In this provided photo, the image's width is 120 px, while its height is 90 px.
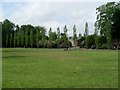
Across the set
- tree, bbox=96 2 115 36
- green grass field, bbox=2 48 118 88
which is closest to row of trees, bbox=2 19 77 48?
tree, bbox=96 2 115 36

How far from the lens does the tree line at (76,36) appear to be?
113 meters

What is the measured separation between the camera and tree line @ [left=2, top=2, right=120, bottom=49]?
370 ft

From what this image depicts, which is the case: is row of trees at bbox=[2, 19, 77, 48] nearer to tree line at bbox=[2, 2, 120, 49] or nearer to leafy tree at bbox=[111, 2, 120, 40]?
tree line at bbox=[2, 2, 120, 49]

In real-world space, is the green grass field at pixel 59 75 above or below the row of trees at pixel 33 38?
below

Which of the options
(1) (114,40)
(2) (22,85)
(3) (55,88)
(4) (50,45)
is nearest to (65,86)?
(3) (55,88)

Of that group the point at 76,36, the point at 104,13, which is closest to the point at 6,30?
the point at 76,36

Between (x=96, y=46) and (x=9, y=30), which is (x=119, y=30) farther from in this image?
(x=9, y=30)

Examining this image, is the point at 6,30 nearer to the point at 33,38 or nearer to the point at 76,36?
the point at 33,38

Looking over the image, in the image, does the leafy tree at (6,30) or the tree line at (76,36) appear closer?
the tree line at (76,36)

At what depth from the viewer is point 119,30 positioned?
111 meters

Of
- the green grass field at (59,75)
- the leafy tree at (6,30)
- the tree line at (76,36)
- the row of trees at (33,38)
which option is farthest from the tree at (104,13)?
the green grass field at (59,75)

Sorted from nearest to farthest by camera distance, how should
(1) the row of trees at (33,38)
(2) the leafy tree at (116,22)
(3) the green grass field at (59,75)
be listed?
(3) the green grass field at (59,75)
(2) the leafy tree at (116,22)
(1) the row of trees at (33,38)

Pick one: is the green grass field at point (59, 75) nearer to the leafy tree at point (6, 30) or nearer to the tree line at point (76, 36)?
the tree line at point (76, 36)

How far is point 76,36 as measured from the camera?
488ft
